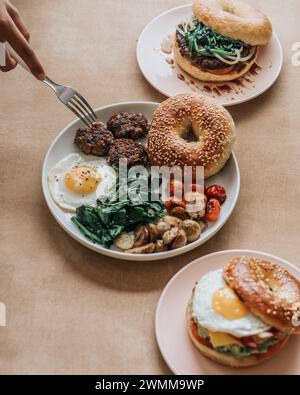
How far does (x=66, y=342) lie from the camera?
2908 mm

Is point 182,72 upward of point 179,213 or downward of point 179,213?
upward

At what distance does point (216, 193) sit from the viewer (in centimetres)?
337

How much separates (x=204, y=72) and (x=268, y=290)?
6.09 ft

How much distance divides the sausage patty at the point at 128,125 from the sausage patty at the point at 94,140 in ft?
0.21

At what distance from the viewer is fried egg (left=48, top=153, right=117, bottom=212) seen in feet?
11.0

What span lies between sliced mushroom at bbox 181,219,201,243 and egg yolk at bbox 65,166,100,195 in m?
0.61

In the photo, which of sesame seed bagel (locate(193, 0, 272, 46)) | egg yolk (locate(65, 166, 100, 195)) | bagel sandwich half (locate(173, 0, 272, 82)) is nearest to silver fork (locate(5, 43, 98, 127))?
egg yolk (locate(65, 166, 100, 195))

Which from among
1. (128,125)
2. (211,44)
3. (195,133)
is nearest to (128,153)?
(128,125)

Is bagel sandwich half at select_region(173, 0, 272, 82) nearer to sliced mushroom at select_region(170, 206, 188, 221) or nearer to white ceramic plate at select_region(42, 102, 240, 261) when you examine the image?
white ceramic plate at select_region(42, 102, 240, 261)

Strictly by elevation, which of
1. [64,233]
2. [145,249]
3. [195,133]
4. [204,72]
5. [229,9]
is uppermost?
[229,9]

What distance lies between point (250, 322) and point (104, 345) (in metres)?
0.78

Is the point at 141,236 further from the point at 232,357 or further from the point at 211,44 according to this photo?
the point at 211,44

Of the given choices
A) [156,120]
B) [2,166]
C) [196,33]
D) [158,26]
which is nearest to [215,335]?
[156,120]
